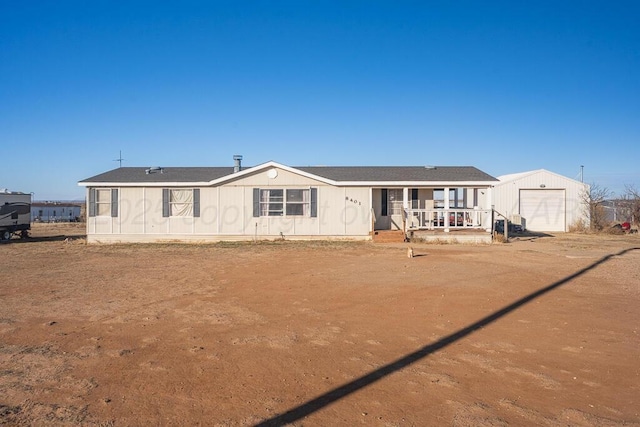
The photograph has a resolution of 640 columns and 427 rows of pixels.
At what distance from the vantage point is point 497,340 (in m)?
6.13

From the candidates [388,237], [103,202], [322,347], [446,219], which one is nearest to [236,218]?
[103,202]

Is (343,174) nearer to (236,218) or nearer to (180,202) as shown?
(236,218)

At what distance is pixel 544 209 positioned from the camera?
2759cm

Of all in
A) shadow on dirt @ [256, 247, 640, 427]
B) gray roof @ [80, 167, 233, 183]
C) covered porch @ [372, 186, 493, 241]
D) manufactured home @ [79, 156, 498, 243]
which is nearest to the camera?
shadow on dirt @ [256, 247, 640, 427]

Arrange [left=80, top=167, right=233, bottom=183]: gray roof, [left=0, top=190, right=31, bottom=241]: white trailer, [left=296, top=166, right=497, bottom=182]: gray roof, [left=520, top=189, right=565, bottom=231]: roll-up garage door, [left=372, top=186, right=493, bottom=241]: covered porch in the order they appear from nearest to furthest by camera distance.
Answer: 1. [left=372, top=186, right=493, bottom=241]: covered porch
2. [left=296, top=166, right=497, bottom=182]: gray roof
3. [left=80, top=167, right=233, bottom=183]: gray roof
4. [left=0, top=190, right=31, bottom=241]: white trailer
5. [left=520, top=189, right=565, bottom=231]: roll-up garage door

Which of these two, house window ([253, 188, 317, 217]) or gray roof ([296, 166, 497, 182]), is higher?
gray roof ([296, 166, 497, 182])

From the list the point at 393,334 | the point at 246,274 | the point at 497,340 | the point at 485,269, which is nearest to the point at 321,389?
the point at 393,334

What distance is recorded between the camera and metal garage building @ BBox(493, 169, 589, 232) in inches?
1077

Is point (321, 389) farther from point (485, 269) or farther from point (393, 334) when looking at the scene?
point (485, 269)

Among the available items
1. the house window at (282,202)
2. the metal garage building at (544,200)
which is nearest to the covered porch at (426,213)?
the house window at (282,202)

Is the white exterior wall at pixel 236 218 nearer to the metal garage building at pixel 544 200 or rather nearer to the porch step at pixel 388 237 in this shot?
the porch step at pixel 388 237

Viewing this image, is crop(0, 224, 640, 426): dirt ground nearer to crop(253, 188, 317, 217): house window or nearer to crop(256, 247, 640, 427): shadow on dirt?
crop(256, 247, 640, 427): shadow on dirt

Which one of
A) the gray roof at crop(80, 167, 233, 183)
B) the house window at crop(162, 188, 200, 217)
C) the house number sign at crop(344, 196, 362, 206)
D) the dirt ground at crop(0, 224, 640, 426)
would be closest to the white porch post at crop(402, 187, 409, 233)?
the house number sign at crop(344, 196, 362, 206)

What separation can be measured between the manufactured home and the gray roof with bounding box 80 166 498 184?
9cm
